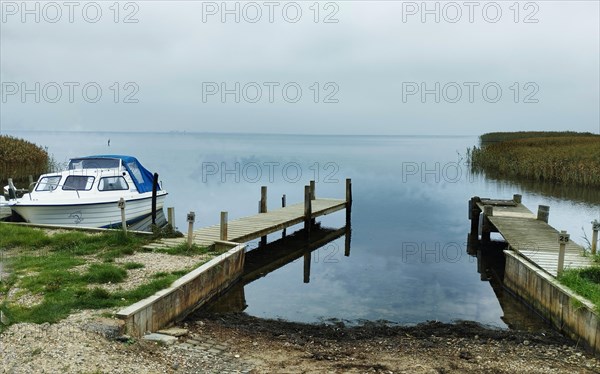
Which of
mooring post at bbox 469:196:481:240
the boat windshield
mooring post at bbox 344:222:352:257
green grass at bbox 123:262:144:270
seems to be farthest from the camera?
mooring post at bbox 469:196:481:240

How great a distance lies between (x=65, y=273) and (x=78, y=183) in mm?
11362

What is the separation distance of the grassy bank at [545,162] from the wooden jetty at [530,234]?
1403 centimetres

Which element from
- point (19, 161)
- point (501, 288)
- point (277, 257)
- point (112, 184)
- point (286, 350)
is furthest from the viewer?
point (19, 161)

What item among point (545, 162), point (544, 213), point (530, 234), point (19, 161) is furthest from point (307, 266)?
point (545, 162)

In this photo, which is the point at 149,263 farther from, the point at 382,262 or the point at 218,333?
the point at 382,262

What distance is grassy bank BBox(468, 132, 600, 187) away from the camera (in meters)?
33.3

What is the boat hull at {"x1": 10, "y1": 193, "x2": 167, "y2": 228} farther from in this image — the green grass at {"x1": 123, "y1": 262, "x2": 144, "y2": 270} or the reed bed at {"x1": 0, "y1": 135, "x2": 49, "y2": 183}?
the reed bed at {"x1": 0, "y1": 135, "x2": 49, "y2": 183}

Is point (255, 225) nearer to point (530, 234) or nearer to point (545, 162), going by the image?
point (530, 234)

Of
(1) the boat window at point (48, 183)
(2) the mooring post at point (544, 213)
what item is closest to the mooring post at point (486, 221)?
(2) the mooring post at point (544, 213)

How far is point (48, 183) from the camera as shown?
20.3 m

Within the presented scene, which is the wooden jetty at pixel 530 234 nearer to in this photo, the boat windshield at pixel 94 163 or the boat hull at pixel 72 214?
the boat hull at pixel 72 214

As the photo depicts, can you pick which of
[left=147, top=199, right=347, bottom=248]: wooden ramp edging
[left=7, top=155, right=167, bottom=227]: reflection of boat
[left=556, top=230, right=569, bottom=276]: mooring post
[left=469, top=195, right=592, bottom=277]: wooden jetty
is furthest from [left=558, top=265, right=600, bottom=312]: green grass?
[left=7, top=155, right=167, bottom=227]: reflection of boat

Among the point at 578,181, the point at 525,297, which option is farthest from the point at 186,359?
the point at 578,181

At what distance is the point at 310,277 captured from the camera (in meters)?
16.3
